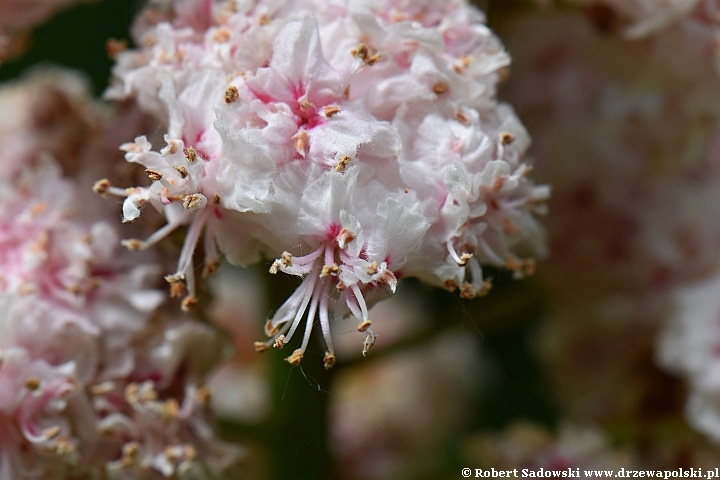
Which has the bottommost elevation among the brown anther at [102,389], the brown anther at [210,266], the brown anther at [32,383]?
the brown anther at [102,389]

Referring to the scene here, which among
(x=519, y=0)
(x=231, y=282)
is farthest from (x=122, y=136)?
(x=231, y=282)

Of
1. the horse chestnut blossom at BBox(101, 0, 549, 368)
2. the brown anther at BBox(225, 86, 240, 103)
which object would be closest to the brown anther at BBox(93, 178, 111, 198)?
the horse chestnut blossom at BBox(101, 0, 549, 368)

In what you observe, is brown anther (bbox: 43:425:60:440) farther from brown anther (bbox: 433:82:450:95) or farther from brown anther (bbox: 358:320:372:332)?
brown anther (bbox: 433:82:450:95)

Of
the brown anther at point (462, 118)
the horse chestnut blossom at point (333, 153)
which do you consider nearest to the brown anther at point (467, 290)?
the horse chestnut blossom at point (333, 153)

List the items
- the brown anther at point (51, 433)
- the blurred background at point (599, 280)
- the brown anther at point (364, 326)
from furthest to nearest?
the blurred background at point (599, 280), the brown anther at point (51, 433), the brown anther at point (364, 326)

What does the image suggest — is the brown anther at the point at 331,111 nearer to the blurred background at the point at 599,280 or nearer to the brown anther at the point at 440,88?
the brown anther at the point at 440,88

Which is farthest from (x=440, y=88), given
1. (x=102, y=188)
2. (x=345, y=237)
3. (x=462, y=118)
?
(x=102, y=188)
